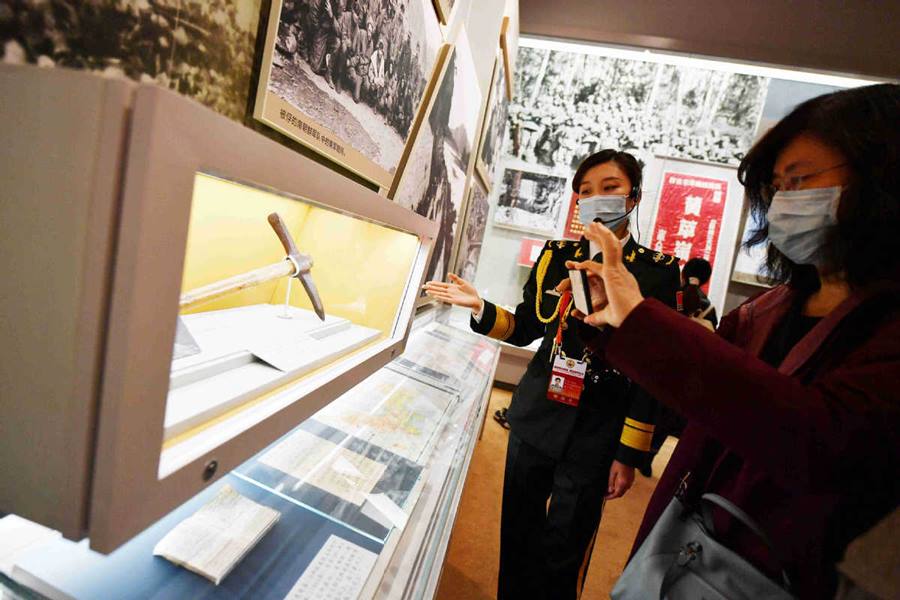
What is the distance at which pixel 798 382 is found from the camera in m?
0.71

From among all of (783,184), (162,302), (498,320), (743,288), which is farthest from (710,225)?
(162,302)

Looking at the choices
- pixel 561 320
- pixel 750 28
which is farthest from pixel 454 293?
pixel 750 28

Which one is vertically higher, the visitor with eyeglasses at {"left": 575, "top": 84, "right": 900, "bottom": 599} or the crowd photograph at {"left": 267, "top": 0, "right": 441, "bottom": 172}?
the crowd photograph at {"left": 267, "top": 0, "right": 441, "bottom": 172}

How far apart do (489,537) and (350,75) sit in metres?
2.60

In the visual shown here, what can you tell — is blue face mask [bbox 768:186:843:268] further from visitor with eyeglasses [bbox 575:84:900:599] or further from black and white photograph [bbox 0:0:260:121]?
black and white photograph [bbox 0:0:260:121]

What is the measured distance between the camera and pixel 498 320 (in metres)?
1.93

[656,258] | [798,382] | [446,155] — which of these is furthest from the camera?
[446,155]

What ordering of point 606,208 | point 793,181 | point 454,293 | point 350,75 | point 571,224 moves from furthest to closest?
point 571,224 → point 454,293 → point 606,208 → point 350,75 → point 793,181

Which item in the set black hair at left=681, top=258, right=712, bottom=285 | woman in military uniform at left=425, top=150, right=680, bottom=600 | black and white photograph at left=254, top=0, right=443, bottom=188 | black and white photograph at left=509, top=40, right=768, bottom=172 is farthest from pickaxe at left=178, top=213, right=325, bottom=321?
black and white photograph at left=509, top=40, right=768, bottom=172

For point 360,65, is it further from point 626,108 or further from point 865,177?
point 626,108

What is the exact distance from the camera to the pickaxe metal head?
2.58 ft

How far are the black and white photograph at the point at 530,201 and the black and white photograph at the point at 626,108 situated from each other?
0.22 meters

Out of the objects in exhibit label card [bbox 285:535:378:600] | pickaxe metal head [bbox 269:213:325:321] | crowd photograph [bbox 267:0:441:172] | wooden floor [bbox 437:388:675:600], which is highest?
crowd photograph [bbox 267:0:441:172]

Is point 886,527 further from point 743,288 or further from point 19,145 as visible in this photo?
point 743,288
